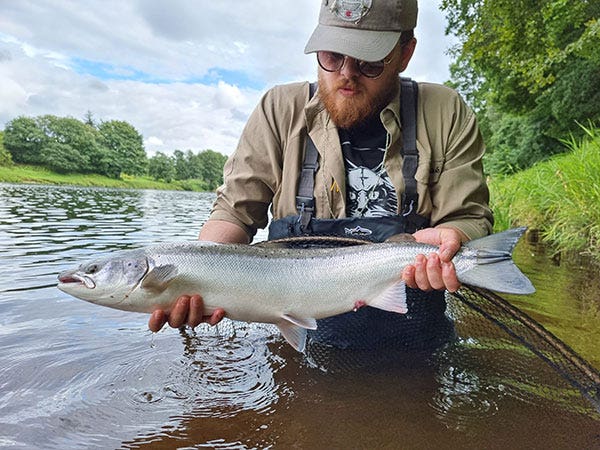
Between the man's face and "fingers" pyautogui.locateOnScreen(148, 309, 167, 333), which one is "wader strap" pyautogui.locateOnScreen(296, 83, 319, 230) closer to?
the man's face

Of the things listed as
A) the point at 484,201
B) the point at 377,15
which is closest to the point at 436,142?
the point at 484,201

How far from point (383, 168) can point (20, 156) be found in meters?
85.4

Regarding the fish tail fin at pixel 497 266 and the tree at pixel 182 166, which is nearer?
the fish tail fin at pixel 497 266

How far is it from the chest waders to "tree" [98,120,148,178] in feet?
301

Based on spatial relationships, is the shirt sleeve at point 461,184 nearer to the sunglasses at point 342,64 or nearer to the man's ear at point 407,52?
the man's ear at point 407,52

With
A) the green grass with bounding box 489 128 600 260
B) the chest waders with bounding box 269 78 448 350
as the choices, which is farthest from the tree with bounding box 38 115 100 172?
the chest waders with bounding box 269 78 448 350

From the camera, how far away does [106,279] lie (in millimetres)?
2502

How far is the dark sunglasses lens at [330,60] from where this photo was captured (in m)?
3.29

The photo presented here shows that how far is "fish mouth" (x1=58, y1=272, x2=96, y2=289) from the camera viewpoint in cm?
249

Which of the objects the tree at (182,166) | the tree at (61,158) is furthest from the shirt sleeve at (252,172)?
the tree at (182,166)

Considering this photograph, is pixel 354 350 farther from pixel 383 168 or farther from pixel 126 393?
pixel 126 393

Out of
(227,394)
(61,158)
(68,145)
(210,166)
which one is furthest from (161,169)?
(227,394)

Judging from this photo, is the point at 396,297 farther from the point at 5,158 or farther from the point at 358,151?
the point at 5,158

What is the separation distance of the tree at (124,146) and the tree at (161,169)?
4.69 metres
